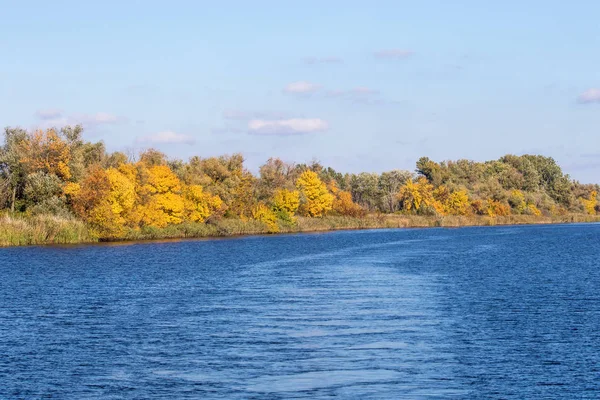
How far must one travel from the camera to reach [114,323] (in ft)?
→ 96.4

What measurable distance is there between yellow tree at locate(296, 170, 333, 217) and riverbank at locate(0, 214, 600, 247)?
6.35 feet

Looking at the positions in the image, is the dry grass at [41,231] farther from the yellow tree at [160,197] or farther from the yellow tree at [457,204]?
the yellow tree at [457,204]

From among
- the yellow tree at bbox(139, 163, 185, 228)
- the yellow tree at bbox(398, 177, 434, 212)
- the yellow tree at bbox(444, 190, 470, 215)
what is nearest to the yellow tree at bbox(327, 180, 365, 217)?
the yellow tree at bbox(398, 177, 434, 212)

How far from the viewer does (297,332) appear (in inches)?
1073

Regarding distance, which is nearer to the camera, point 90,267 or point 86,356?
point 86,356

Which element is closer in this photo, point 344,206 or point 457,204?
point 344,206

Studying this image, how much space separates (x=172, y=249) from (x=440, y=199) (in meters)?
101

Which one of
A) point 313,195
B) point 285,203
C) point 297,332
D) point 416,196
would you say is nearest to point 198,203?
point 285,203

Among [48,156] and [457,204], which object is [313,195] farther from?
[48,156]

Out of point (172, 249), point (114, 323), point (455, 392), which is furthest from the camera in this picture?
point (172, 249)

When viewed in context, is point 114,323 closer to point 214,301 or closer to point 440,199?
point 214,301

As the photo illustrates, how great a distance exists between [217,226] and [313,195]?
3062 cm

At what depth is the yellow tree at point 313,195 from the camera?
425 feet

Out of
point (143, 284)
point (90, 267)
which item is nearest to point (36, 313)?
point (143, 284)
